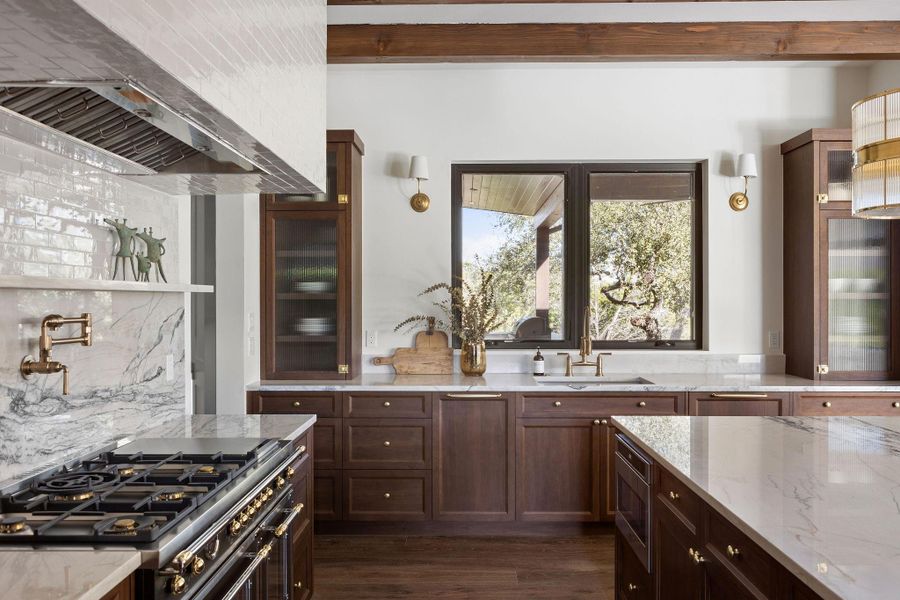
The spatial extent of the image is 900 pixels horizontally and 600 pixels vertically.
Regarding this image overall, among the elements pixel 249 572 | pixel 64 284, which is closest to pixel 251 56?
pixel 64 284

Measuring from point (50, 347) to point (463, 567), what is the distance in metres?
2.19

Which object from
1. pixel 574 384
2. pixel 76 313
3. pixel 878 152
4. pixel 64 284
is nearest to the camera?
pixel 64 284

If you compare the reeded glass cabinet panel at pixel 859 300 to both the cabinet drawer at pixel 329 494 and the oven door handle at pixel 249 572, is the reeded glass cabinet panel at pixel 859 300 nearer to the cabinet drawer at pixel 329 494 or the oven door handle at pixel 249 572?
the cabinet drawer at pixel 329 494

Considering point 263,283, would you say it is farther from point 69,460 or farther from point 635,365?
point 635,365

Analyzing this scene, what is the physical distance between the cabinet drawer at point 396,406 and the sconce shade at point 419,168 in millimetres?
1369

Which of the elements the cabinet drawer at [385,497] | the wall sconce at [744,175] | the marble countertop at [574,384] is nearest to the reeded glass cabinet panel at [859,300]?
the marble countertop at [574,384]

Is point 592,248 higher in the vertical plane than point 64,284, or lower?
higher

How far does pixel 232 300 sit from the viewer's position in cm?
356

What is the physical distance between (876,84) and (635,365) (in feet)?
7.51

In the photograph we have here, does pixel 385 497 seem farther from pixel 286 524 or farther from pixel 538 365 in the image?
pixel 286 524

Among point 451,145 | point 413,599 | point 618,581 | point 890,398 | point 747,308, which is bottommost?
point 413,599

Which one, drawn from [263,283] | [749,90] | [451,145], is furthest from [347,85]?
[749,90]

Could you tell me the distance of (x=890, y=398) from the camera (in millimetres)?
3518

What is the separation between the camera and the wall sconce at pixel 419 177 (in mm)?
4008
